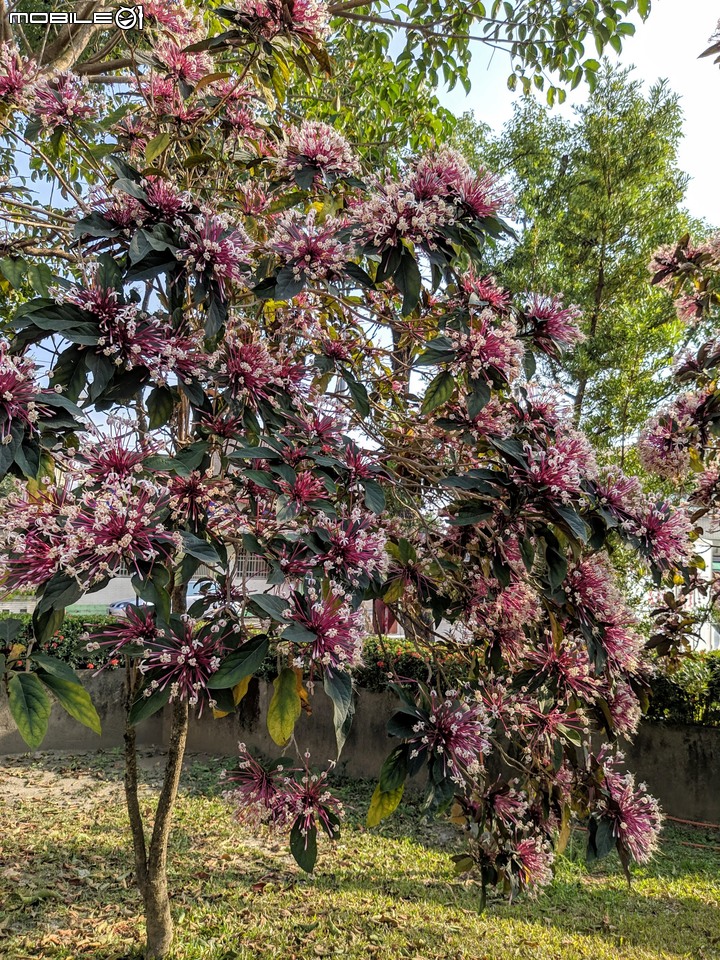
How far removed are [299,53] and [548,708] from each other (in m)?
2.00

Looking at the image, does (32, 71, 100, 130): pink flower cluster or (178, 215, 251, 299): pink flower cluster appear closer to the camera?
(178, 215, 251, 299): pink flower cluster

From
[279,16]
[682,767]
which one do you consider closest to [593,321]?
[682,767]

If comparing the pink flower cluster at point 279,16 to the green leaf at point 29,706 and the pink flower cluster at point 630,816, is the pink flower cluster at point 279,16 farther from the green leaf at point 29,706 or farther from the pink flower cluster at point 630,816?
the pink flower cluster at point 630,816

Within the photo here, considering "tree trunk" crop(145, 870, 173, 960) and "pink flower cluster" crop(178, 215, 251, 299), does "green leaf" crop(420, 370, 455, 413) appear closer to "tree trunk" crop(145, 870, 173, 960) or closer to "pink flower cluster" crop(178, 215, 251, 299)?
"pink flower cluster" crop(178, 215, 251, 299)

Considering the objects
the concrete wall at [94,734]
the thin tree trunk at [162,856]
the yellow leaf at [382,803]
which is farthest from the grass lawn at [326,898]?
the yellow leaf at [382,803]

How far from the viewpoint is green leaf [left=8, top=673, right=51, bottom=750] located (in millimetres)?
1078

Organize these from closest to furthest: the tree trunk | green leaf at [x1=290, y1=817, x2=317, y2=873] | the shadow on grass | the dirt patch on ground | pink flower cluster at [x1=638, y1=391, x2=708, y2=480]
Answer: green leaf at [x1=290, y1=817, x2=317, y2=873]
pink flower cluster at [x1=638, y1=391, x2=708, y2=480]
the tree trunk
the shadow on grass
the dirt patch on ground

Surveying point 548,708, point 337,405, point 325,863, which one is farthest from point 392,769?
point 325,863

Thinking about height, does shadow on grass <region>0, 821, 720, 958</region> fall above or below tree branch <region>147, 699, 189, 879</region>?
below

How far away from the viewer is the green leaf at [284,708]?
4.21 ft

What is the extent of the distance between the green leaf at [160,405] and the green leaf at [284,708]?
70 cm

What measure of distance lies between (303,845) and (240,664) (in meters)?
0.74

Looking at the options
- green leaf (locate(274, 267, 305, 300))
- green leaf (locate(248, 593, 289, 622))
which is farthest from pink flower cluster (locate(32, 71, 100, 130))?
green leaf (locate(248, 593, 289, 622))

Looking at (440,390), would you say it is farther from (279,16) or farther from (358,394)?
(279,16)
